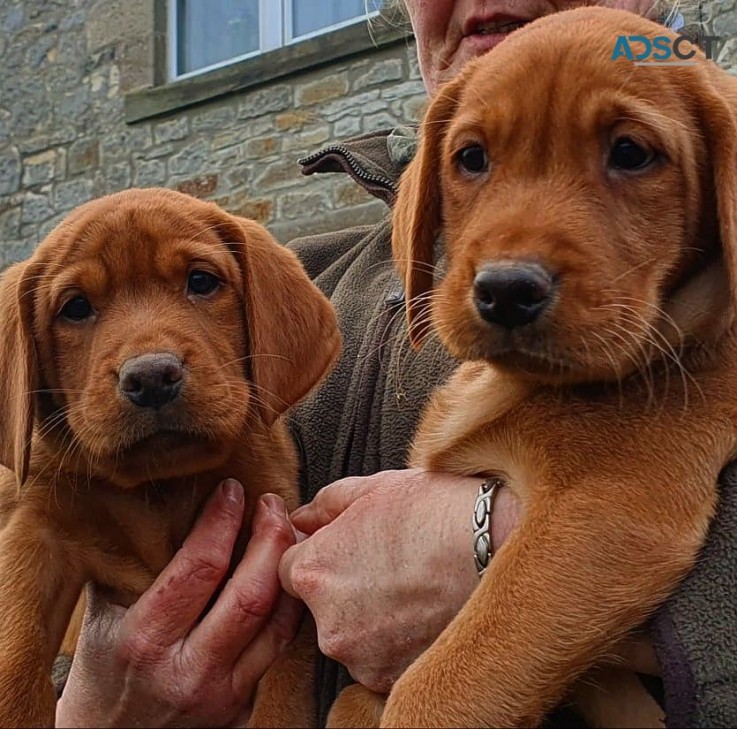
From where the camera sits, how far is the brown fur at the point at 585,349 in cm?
205

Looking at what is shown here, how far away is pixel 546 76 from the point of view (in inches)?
89.9

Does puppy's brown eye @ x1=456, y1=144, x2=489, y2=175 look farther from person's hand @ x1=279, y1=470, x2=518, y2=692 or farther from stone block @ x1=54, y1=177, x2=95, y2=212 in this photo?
stone block @ x1=54, y1=177, x2=95, y2=212

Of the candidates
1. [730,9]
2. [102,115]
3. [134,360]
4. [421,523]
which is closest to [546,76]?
[421,523]

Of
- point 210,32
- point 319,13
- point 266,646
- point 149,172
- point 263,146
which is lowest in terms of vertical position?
point 149,172

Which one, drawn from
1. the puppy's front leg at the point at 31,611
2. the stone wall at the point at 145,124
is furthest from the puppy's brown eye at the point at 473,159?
the stone wall at the point at 145,124

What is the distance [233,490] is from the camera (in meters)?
2.94

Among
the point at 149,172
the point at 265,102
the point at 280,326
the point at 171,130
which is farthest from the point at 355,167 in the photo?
the point at 149,172

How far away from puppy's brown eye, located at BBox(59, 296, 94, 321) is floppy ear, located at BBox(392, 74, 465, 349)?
0.86m

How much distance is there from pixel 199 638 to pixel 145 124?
8.93 meters

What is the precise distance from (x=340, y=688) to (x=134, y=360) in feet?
3.05

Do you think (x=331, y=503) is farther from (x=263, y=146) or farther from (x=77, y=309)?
(x=263, y=146)

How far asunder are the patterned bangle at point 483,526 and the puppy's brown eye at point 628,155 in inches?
27.2

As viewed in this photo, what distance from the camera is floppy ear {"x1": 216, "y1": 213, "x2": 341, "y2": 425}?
9.61 feet

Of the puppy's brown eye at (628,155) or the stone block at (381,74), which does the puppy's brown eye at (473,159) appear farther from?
the stone block at (381,74)
